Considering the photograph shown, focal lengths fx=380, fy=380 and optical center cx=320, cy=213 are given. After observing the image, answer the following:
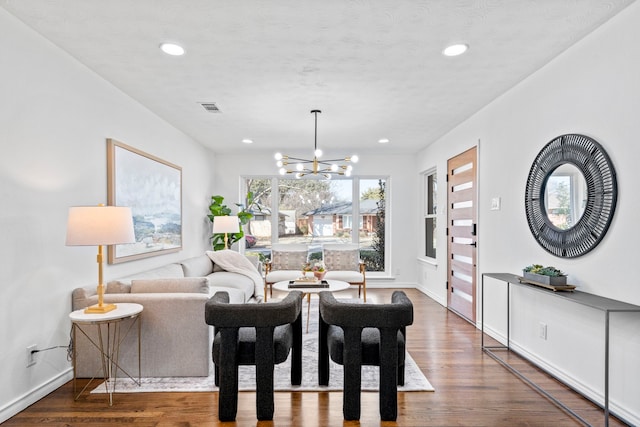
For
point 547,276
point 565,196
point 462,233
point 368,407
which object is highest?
point 565,196

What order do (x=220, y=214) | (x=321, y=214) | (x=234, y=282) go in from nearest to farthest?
(x=234, y=282) < (x=220, y=214) < (x=321, y=214)

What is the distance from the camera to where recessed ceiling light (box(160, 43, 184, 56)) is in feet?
8.79

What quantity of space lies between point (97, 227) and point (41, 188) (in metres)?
0.54

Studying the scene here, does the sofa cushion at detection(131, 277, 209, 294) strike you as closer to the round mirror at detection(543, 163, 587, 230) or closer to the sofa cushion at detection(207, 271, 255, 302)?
the sofa cushion at detection(207, 271, 255, 302)

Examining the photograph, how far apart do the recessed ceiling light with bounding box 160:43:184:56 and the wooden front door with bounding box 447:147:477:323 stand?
10.9 ft

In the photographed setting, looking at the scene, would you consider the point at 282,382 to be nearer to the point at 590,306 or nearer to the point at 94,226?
the point at 94,226

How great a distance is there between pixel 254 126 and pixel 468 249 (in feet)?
10.2

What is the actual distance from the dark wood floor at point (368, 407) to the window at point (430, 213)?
345cm

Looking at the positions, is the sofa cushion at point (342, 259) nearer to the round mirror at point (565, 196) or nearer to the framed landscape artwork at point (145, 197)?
the framed landscape artwork at point (145, 197)

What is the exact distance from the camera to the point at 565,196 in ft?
9.29

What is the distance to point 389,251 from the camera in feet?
23.1

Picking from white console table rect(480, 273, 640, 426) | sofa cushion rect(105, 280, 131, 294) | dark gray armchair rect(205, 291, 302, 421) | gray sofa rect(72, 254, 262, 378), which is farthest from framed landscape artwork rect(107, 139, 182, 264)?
white console table rect(480, 273, 640, 426)

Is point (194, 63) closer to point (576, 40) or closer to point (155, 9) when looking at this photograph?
point (155, 9)

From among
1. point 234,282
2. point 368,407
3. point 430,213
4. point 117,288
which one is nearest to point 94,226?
point 117,288
